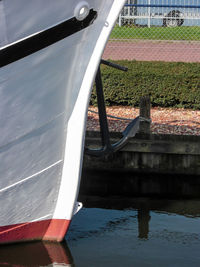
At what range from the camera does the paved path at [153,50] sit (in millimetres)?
14945

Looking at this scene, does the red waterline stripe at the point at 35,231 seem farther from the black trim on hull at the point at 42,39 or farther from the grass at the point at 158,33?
the grass at the point at 158,33

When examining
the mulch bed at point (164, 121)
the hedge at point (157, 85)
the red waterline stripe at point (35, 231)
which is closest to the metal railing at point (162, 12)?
the hedge at point (157, 85)

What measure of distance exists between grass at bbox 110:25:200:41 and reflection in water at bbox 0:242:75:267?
336 inches

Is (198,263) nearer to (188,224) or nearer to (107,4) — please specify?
(188,224)

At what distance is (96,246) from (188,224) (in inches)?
46.8

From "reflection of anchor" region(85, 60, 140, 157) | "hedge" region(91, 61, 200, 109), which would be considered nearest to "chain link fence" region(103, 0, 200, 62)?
"hedge" region(91, 61, 200, 109)

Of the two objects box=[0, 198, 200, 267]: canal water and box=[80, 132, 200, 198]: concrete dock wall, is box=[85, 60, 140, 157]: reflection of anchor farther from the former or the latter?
box=[80, 132, 200, 198]: concrete dock wall

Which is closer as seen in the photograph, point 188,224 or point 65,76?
point 65,76

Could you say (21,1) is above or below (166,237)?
above

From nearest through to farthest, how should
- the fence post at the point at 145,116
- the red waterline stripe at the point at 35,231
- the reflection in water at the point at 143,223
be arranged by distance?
1. the red waterline stripe at the point at 35,231
2. the reflection in water at the point at 143,223
3. the fence post at the point at 145,116

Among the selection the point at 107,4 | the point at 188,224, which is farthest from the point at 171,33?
the point at 107,4

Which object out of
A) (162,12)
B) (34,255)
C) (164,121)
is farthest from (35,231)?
(162,12)

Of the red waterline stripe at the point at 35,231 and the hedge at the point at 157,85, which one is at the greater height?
the hedge at the point at 157,85

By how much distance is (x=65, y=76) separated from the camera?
5.02 metres
